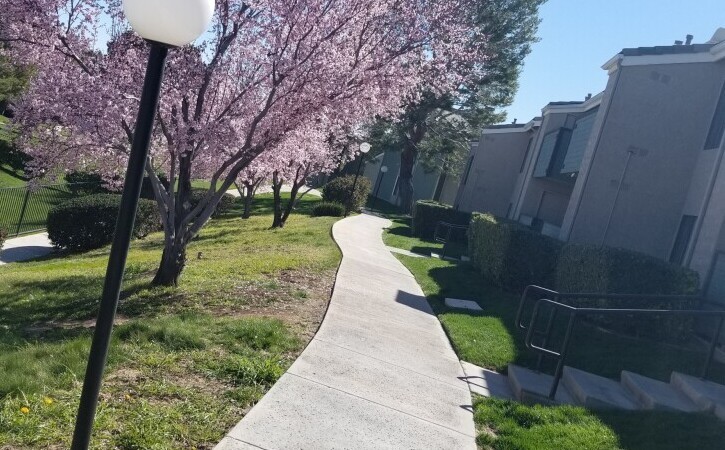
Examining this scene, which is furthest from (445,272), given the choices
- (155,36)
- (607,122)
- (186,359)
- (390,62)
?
(155,36)

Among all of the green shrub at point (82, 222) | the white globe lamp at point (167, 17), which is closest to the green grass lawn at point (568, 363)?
the white globe lamp at point (167, 17)

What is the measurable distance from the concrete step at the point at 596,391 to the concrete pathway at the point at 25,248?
12.2 meters

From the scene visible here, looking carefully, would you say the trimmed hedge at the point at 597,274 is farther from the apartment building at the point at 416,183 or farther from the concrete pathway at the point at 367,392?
the apartment building at the point at 416,183

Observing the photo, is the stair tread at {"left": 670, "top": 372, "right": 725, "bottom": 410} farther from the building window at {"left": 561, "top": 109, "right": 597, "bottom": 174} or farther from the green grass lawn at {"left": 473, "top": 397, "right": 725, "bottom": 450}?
the building window at {"left": 561, "top": 109, "right": 597, "bottom": 174}

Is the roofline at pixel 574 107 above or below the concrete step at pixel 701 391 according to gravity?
above

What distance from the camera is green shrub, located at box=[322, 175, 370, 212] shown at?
2977 centimetres

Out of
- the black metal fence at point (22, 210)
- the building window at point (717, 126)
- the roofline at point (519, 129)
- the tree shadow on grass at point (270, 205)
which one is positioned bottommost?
the black metal fence at point (22, 210)

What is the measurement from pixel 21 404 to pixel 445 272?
1137cm

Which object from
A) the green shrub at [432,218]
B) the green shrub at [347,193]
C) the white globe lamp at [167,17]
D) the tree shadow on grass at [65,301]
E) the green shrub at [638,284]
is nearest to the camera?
the white globe lamp at [167,17]

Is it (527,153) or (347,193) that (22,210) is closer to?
(347,193)

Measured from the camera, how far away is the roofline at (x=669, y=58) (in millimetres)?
12938

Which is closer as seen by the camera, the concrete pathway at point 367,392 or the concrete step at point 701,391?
the concrete pathway at point 367,392

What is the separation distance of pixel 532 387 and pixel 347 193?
76.8ft

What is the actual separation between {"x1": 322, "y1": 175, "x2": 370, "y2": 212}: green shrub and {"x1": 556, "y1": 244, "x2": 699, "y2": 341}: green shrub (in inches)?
750
